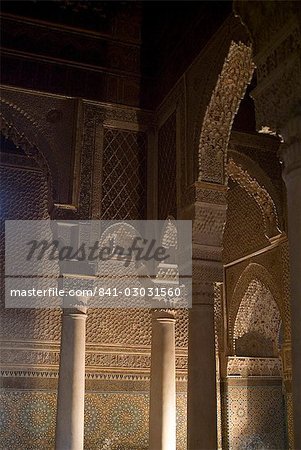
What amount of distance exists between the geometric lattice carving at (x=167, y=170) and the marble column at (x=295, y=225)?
3.15 metres

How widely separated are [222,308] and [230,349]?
772mm

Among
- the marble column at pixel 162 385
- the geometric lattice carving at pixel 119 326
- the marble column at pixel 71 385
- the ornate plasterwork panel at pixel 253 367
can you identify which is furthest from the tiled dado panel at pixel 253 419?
the marble column at pixel 71 385

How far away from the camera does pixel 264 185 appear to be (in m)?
8.66

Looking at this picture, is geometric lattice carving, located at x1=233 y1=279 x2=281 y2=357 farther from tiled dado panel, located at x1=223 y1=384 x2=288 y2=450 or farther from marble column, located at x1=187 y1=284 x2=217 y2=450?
marble column, located at x1=187 y1=284 x2=217 y2=450

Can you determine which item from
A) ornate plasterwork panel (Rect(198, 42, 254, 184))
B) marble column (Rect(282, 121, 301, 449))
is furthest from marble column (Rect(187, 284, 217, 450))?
marble column (Rect(282, 121, 301, 449))

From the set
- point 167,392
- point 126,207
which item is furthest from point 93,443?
point 126,207

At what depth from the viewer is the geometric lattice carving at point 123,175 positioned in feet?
25.0

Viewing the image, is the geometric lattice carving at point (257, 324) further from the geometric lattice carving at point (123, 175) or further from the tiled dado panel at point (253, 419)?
the geometric lattice carving at point (123, 175)

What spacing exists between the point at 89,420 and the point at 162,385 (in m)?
1.56

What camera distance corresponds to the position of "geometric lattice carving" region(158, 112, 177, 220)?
732cm

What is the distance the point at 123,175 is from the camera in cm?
776

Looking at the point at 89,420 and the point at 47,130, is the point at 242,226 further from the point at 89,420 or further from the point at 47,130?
the point at 47,130

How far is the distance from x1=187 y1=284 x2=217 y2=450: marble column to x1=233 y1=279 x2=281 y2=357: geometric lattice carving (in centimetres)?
404

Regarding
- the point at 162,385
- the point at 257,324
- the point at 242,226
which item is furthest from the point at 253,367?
the point at 162,385
